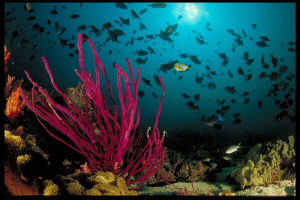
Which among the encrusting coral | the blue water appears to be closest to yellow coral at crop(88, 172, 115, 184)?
the encrusting coral

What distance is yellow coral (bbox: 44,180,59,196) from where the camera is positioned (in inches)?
72.9

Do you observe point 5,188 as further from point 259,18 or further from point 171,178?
point 259,18

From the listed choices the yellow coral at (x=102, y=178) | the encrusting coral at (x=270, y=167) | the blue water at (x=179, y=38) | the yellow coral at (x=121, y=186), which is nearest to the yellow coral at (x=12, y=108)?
the yellow coral at (x=102, y=178)

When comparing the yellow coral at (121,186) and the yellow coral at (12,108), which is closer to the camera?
the yellow coral at (121,186)

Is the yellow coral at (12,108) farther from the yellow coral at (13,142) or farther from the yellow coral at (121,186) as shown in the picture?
the yellow coral at (121,186)

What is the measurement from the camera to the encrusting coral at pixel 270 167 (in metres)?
3.20

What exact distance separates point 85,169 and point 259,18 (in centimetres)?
4899

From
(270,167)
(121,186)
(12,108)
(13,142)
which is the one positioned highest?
(12,108)

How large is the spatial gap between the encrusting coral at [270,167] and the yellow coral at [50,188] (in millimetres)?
3146

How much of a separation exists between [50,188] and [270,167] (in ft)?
12.4

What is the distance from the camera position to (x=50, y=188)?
6.17 feet

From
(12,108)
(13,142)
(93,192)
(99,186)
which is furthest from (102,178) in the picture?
(12,108)

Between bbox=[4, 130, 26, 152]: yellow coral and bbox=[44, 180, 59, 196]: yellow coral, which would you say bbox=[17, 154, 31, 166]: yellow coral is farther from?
bbox=[44, 180, 59, 196]: yellow coral

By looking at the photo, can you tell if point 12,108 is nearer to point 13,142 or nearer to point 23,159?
point 13,142
